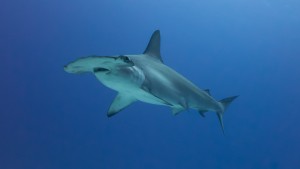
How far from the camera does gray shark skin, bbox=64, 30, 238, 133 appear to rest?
3305 mm

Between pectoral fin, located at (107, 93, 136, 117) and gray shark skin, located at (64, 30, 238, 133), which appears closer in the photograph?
gray shark skin, located at (64, 30, 238, 133)

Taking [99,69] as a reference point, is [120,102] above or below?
below

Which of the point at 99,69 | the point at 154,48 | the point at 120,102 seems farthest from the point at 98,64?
the point at 154,48

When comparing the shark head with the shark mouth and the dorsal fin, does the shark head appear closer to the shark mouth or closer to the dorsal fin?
the shark mouth

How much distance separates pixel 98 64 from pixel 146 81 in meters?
0.77

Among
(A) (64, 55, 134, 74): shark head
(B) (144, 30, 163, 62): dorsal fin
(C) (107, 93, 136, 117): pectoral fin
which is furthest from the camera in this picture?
(B) (144, 30, 163, 62): dorsal fin

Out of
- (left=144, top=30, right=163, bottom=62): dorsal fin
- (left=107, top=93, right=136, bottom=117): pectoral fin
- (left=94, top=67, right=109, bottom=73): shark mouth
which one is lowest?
(left=107, top=93, right=136, bottom=117): pectoral fin

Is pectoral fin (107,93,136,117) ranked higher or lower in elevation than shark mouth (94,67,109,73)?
lower

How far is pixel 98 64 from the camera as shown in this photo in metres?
3.28

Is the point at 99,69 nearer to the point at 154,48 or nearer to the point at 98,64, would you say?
the point at 98,64

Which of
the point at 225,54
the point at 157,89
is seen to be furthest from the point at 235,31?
the point at 157,89

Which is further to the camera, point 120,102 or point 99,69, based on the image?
point 120,102

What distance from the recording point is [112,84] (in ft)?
12.0

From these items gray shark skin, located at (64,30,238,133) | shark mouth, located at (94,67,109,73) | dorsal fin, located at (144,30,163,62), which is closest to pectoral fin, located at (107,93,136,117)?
gray shark skin, located at (64,30,238,133)
